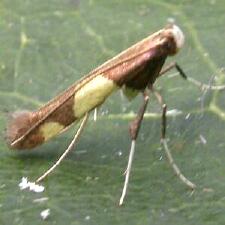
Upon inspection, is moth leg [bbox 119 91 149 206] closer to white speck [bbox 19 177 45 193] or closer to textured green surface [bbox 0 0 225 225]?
textured green surface [bbox 0 0 225 225]

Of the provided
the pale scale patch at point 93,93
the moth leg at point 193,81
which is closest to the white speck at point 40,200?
the pale scale patch at point 93,93

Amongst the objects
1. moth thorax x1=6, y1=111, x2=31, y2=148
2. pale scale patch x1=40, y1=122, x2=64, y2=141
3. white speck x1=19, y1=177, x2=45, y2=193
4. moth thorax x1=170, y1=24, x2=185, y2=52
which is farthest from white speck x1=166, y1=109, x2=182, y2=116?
white speck x1=19, y1=177, x2=45, y2=193

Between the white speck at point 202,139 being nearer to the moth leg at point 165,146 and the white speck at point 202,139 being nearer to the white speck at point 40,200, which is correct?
the moth leg at point 165,146

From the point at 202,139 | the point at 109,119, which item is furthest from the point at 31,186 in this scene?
the point at 202,139

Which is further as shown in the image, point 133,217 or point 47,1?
point 47,1

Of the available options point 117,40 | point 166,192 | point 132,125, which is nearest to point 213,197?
point 166,192

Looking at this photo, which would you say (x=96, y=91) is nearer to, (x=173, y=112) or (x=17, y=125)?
(x=17, y=125)

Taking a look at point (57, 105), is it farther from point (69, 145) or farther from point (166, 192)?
point (166, 192)
